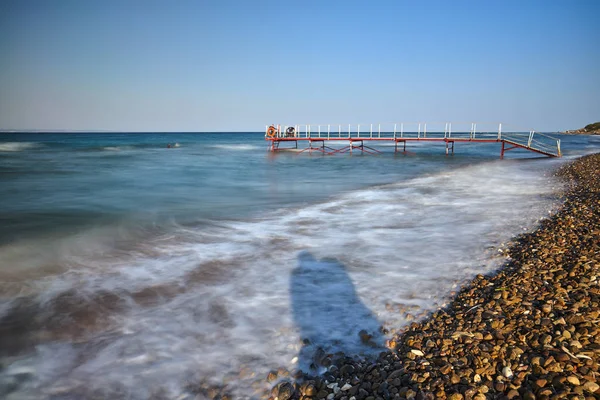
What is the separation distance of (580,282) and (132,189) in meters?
15.9

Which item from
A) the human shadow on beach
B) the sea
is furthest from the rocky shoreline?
the sea

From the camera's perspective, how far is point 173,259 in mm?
6605

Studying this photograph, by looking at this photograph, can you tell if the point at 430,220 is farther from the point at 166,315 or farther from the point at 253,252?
the point at 166,315

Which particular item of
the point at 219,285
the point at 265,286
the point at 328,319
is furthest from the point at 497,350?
the point at 219,285

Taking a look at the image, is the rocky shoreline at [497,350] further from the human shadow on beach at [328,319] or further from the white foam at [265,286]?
the white foam at [265,286]

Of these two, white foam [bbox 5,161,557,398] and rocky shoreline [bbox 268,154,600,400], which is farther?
white foam [bbox 5,161,557,398]

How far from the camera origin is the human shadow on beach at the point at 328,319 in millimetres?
3637

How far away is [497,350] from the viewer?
3088 mm

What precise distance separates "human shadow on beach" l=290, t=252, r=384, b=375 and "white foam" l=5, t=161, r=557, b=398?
14 mm

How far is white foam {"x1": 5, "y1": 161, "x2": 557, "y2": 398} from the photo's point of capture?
3.61 meters

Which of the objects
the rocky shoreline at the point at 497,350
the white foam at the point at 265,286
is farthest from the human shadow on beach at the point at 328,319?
the rocky shoreline at the point at 497,350

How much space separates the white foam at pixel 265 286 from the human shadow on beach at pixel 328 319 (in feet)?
0.05

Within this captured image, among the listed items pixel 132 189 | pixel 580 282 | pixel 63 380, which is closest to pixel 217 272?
pixel 63 380

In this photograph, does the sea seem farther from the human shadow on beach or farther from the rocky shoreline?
the rocky shoreline
